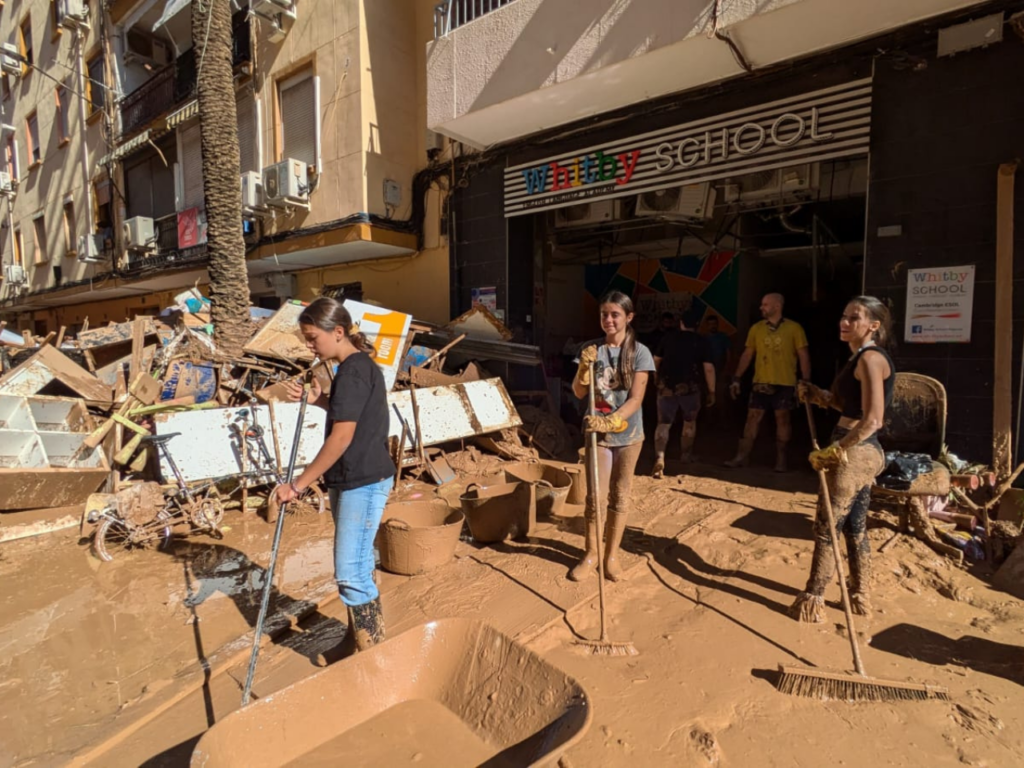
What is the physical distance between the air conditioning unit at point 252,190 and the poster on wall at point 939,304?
11.1m

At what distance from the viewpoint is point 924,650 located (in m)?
2.93

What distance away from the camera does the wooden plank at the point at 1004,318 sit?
4570 millimetres

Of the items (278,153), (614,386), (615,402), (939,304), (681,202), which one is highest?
(278,153)

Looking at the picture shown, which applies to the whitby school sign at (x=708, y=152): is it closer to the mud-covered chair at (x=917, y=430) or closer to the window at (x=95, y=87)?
the mud-covered chair at (x=917, y=430)

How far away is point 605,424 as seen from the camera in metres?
3.52

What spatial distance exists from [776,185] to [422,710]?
716 cm

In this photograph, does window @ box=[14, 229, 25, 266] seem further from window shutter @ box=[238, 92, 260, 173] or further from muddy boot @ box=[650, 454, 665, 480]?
muddy boot @ box=[650, 454, 665, 480]

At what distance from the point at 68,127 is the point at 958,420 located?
81.1 ft

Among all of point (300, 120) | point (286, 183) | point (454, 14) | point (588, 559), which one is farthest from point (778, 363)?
point (300, 120)

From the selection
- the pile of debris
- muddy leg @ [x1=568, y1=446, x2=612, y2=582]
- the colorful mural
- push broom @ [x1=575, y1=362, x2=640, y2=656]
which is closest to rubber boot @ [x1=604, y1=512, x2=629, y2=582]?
muddy leg @ [x1=568, y1=446, x2=612, y2=582]

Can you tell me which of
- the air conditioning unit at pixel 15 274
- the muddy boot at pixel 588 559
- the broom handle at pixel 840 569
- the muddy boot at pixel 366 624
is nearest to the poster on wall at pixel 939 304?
the broom handle at pixel 840 569

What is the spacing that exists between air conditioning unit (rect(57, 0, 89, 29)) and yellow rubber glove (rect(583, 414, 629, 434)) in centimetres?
2126

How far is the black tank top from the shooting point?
3.05m

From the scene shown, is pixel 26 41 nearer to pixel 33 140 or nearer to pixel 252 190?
pixel 33 140
